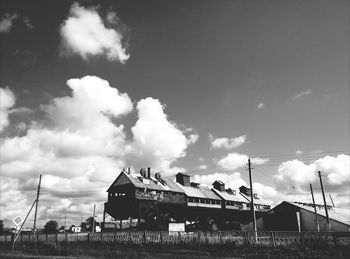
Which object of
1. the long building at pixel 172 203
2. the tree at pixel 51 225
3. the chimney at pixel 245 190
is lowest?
the tree at pixel 51 225

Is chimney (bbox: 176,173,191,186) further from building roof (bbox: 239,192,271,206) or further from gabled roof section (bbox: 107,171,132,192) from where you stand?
building roof (bbox: 239,192,271,206)

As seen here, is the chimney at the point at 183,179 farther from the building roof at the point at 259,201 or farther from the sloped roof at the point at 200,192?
the building roof at the point at 259,201

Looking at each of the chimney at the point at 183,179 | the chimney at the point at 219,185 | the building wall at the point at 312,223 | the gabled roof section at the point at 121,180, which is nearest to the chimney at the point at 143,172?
the gabled roof section at the point at 121,180

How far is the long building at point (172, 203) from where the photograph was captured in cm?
4106

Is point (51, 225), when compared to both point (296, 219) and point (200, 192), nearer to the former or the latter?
point (200, 192)

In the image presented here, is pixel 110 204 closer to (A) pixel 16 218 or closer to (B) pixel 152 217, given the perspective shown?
(B) pixel 152 217

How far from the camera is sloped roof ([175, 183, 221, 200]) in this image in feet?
166

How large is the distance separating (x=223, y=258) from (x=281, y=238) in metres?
5.88

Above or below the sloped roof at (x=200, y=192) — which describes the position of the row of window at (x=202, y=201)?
below

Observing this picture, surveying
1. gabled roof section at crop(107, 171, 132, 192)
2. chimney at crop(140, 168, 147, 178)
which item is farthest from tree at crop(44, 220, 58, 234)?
chimney at crop(140, 168, 147, 178)

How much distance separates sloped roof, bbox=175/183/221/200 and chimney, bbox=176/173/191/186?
111cm

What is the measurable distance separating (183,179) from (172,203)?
877 centimetres

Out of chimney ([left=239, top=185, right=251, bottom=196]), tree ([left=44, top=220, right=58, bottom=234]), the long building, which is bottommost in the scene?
tree ([left=44, top=220, right=58, bottom=234])

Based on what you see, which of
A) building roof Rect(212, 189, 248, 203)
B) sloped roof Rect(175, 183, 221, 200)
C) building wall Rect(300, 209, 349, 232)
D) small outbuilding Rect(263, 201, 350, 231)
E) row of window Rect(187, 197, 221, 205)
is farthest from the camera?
building roof Rect(212, 189, 248, 203)
